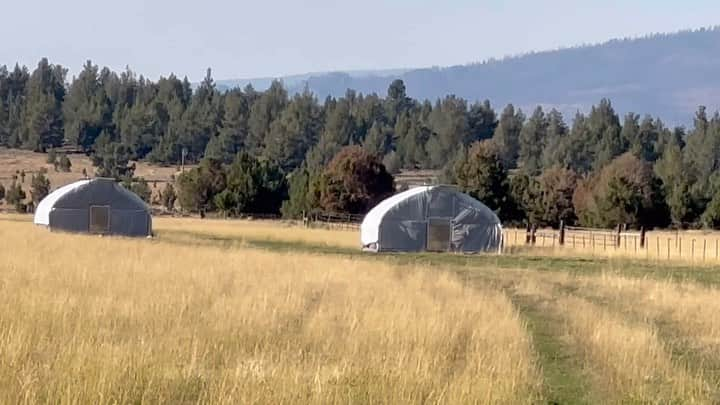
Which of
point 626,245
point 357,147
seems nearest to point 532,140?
point 357,147

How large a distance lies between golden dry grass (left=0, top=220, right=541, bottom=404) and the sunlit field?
3 cm

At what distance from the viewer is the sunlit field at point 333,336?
10.2 metres

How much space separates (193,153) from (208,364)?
427 ft

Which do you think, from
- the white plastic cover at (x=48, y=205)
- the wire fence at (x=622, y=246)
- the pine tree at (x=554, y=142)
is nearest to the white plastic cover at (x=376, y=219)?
the wire fence at (x=622, y=246)

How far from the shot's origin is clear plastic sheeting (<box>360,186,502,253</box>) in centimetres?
5231

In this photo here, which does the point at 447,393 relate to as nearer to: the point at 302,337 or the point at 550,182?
the point at 302,337

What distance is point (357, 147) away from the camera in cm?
9012

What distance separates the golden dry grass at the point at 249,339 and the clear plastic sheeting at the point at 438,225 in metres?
27.3

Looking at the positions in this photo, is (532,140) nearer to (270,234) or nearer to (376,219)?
(270,234)

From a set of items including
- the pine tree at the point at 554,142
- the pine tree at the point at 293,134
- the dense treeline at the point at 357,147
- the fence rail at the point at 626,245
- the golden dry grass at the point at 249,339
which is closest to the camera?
the golden dry grass at the point at 249,339

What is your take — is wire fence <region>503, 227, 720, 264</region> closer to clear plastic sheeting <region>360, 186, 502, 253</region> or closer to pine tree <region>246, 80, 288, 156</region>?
clear plastic sheeting <region>360, 186, 502, 253</region>

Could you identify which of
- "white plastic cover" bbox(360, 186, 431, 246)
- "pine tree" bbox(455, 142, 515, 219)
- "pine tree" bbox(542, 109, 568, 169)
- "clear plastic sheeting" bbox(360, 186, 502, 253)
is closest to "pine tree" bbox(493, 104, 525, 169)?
"pine tree" bbox(542, 109, 568, 169)

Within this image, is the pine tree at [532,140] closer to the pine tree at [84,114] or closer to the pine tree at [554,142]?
the pine tree at [554,142]

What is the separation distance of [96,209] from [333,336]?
4511cm
